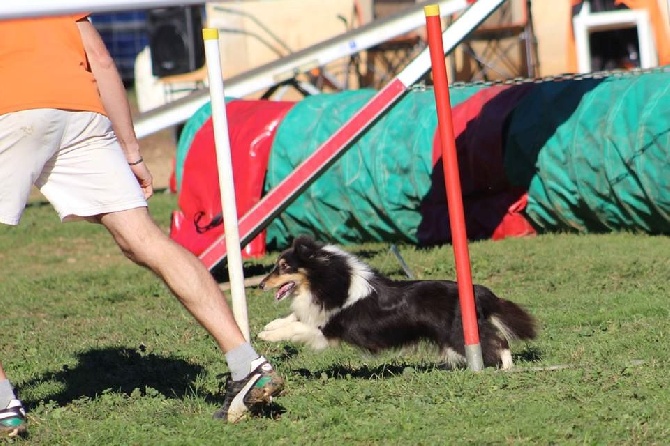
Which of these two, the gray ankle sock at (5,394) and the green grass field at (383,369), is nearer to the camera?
the green grass field at (383,369)

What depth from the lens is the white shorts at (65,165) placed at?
420 cm

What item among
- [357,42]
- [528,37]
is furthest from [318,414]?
[528,37]

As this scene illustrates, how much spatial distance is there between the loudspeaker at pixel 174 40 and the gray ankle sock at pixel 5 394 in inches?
598

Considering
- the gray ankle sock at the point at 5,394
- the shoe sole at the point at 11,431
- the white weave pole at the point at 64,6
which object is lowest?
the shoe sole at the point at 11,431

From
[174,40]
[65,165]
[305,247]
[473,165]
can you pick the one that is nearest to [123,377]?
[305,247]

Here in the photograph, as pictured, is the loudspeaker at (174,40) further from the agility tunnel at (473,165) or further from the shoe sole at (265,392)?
the shoe sole at (265,392)

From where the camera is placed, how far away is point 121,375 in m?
5.66

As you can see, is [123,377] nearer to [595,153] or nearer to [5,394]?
[5,394]

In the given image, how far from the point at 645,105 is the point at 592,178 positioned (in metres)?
0.73

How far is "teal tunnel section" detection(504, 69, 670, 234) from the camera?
9.12m

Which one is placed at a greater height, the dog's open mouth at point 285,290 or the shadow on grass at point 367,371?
the dog's open mouth at point 285,290

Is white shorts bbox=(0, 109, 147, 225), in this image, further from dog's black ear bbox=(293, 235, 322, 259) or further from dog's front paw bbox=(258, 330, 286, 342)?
dog's front paw bbox=(258, 330, 286, 342)

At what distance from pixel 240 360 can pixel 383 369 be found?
1.21 m

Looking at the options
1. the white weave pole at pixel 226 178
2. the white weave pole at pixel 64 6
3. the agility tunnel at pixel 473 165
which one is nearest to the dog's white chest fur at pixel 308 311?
the white weave pole at pixel 226 178
